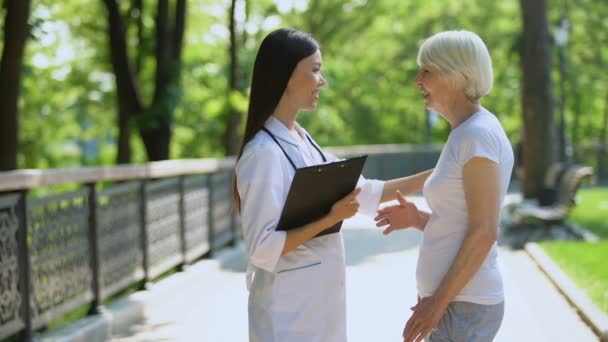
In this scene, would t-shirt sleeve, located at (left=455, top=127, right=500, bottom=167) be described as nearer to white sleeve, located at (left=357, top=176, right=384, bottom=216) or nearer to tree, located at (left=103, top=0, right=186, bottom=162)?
white sleeve, located at (left=357, top=176, right=384, bottom=216)

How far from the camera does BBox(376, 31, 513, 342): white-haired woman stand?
375 cm

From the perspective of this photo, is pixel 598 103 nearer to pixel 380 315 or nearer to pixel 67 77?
pixel 67 77

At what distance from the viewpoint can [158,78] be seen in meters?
21.0

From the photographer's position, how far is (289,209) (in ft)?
12.5

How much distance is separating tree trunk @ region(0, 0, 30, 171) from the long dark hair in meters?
8.96

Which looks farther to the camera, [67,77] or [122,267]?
[67,77]

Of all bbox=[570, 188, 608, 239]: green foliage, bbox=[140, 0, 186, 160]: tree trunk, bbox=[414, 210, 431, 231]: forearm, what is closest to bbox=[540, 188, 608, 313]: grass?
bbox=[570, 188, 608, 239]: green foliage

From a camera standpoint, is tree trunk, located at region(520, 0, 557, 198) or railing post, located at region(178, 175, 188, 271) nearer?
railing post, located at region(178, 175, 188, 271)

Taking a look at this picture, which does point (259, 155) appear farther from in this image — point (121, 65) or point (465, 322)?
point (121, 65)

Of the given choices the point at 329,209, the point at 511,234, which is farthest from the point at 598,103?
the point at 329,209

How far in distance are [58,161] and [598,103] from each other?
28.6 m

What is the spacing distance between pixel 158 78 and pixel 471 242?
1762 centimetres

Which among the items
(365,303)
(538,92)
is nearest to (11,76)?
(365,303)

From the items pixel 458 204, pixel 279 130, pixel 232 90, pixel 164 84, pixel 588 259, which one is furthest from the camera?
pixel 232 90
